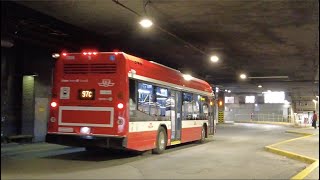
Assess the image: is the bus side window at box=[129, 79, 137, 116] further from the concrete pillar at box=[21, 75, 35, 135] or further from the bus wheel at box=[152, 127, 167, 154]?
the concrete pillar at box=[21, 75, 35, 135]

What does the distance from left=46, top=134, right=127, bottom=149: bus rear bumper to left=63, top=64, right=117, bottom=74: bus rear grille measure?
2.02 metres

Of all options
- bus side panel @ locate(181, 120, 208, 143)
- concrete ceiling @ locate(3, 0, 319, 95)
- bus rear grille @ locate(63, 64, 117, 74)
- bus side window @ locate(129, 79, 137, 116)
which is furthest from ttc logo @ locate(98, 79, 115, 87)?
bus side panel @ locate(181, 120, 208, 143)

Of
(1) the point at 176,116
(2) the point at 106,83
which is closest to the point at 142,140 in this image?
(2) the point at 106,83

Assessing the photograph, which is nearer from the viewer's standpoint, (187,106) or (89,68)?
(89,68)

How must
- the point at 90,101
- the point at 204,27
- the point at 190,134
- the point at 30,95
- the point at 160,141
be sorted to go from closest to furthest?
the point at 90,101
the point at 160,141
the point at 204,27
the point at 30,95
the point at 190,134

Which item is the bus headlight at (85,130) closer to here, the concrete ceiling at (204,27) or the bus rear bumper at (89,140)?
the bus rear bumper at (89,140)

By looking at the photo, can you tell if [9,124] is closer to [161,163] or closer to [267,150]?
[161,163]

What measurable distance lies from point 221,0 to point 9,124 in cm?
1060

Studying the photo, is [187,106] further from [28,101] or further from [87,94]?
[28,101]

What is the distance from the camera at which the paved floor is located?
11.2m

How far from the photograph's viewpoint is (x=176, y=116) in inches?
723

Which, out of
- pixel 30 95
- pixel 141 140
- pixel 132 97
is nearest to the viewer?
pixel 132 97

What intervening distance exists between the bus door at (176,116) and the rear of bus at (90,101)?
177 inches

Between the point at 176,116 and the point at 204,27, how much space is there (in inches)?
150
